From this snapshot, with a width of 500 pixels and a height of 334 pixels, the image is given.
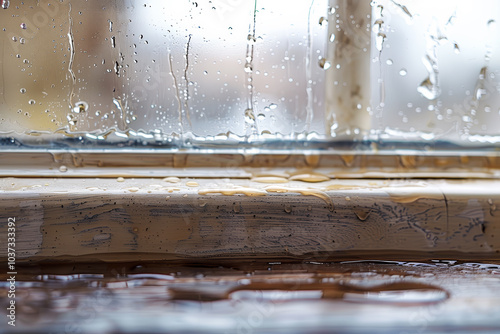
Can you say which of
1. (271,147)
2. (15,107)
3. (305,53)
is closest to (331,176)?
(271,147)

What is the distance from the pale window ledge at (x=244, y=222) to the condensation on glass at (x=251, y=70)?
0.13m

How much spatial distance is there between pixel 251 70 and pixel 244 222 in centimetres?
27

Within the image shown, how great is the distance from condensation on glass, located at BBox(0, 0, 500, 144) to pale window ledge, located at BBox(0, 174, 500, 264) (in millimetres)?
135

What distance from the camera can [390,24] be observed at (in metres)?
0.70

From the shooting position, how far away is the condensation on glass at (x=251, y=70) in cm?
66

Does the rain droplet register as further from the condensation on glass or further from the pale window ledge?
the pale window ledge

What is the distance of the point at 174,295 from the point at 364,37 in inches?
20.7

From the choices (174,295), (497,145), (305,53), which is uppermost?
(305,53)

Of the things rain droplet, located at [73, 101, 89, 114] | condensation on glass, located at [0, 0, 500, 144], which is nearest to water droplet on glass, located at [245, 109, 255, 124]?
condensation on glass, located at [0, 0, 500, 144]

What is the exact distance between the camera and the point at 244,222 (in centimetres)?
55

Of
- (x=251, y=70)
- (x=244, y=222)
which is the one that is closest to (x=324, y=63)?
(x=251, y=70)

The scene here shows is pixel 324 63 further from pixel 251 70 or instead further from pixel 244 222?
pixel 244 222

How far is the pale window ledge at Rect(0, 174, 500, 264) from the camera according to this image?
54 cm

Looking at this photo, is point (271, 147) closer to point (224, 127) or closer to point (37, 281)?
point (224, 127)
